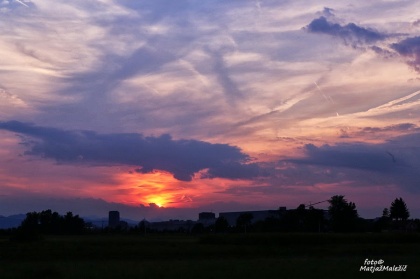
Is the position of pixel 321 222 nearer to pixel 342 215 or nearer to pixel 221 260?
pixel 342 215

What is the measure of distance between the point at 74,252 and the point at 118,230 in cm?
11379

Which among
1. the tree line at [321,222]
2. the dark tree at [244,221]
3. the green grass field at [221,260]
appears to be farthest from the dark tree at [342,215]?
the green grass field at [221,260]

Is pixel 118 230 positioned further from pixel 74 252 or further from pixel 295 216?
pixel 74 252

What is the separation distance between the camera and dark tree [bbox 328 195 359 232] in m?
138

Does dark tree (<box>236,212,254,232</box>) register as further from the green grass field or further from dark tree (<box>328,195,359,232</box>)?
the green grass field

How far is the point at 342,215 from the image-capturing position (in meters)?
141

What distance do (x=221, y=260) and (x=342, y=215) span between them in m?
94.2

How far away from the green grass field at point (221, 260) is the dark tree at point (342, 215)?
46.1 meters

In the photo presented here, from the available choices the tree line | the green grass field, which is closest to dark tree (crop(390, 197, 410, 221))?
the tree line

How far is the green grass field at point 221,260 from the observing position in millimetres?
36406

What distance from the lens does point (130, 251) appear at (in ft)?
213

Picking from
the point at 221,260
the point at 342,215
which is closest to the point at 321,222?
the point at 342,215

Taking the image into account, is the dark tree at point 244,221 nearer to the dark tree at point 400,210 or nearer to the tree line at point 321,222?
the tree line at point 321,222

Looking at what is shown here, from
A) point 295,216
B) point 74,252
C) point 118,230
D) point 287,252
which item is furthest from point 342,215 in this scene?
point 74,252
